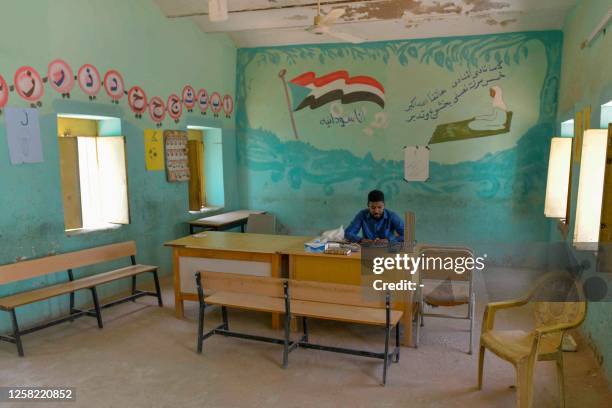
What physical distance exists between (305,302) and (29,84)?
11.2 ft

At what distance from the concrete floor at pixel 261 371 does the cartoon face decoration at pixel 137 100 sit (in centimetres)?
266

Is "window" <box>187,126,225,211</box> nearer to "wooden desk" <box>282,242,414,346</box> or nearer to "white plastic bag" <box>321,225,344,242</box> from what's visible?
"white plastic bag" <box>321,225,344,242</box>

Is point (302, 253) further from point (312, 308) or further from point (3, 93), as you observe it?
point (3, 93)

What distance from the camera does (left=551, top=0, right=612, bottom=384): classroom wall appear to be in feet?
12.2

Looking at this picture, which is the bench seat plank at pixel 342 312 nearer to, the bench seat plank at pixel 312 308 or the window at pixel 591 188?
the bench seat plank at pixel 312 308

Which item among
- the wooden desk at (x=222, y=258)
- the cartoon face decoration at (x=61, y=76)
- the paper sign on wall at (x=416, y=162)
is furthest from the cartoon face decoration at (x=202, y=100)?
the paper sign on wall at (x=416, y=162)

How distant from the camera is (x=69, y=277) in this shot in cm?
505

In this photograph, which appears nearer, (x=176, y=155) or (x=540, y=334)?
(x=540, y=334)

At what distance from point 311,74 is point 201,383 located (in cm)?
534

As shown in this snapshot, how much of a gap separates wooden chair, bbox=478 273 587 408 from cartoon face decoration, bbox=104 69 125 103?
15.3 feet

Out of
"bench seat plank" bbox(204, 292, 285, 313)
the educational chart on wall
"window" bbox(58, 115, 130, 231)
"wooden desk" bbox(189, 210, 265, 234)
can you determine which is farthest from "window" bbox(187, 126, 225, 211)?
"bench seat plank" bbox(204, 292, 285, 313)

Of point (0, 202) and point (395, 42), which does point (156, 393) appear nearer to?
point (0, 202)

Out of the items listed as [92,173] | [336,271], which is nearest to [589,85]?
[336,271]

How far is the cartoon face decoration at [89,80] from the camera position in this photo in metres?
5.18
